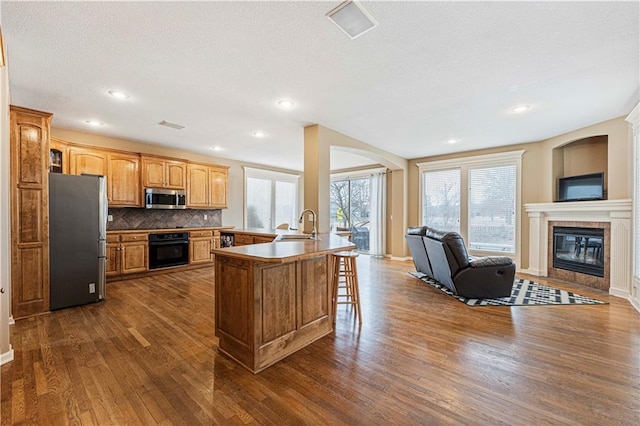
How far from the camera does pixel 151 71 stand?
278cm

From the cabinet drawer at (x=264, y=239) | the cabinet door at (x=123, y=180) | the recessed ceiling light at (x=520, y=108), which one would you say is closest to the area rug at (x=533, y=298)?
the recessed ceiling light at (x=520, y=108)

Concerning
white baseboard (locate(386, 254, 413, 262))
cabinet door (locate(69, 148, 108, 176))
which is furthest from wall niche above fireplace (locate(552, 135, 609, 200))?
cabinet door (locate(69, 148, 108, 176))

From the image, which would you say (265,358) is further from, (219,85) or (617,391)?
(219,85)

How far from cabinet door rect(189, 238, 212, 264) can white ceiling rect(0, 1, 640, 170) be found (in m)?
2.49

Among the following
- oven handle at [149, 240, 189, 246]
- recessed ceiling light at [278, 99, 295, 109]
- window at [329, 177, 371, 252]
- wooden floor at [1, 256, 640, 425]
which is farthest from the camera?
window at [329, 177, 371, 252]

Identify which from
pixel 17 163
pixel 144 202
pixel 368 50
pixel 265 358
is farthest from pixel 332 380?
pixel 144 202

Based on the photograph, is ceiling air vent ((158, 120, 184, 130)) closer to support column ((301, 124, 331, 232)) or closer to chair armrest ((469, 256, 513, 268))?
support column ((301, 124, 331, 232))

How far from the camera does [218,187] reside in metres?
6.64

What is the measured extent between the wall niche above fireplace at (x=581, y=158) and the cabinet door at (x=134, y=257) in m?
7.71

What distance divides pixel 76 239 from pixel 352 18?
4155mm

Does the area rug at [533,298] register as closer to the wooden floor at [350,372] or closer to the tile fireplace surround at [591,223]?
the wooden floor at [350,372]

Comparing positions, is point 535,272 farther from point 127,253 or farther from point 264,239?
point 127,253

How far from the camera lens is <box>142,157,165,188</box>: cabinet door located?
5445 millimetres

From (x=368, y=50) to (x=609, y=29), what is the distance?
5.89 ft
